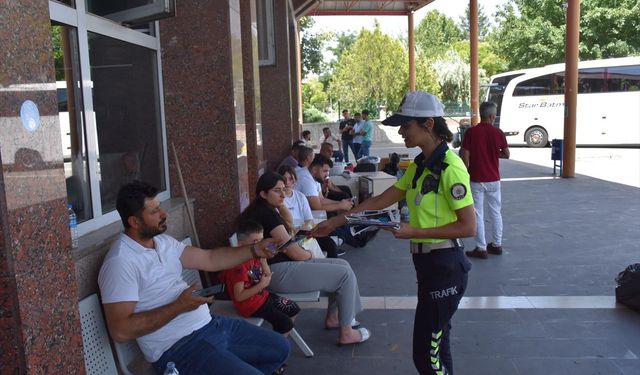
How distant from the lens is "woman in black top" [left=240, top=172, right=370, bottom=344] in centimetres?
413

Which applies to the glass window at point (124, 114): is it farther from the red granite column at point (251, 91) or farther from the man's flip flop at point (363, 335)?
the man's flip flop at point (363, 335)

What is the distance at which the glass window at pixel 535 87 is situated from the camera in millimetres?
22734

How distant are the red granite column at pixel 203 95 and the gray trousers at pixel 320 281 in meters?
1.03

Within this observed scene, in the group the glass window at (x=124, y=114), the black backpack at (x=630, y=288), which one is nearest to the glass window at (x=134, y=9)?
the glass window at (x=124, y=114)

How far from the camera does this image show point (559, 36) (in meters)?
30.2

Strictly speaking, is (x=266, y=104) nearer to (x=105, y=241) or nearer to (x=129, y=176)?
(x=129, y=176)

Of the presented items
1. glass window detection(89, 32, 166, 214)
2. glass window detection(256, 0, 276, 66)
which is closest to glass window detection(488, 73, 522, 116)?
glass window detection(256, 0, 276, 66)

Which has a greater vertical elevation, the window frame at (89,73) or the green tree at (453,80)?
the green tree at (453,80)

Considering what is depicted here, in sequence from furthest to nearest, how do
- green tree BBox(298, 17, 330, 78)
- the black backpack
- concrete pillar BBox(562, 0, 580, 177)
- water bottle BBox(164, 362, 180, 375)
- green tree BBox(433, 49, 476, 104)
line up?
green tree BBox(433, 49, 476, 104) < green tree BBox(298, 17, 330, 78) < concrete pillar BBox(562, 0, 580, 177) < the black backpack < water bottle BBox(164, 362, 180, 375)

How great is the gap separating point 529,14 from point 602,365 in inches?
1216

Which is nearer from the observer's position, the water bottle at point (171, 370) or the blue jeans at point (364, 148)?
the water bottle at point (171, 370)

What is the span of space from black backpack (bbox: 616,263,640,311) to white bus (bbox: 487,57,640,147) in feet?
61.1

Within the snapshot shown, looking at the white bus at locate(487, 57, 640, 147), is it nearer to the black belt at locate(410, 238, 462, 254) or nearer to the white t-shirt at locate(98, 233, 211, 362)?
the black belt at locate(410, 238, 462, 254)

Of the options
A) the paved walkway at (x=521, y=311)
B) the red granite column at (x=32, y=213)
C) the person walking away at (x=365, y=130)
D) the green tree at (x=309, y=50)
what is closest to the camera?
the red granite column at (x=32, y=213)
